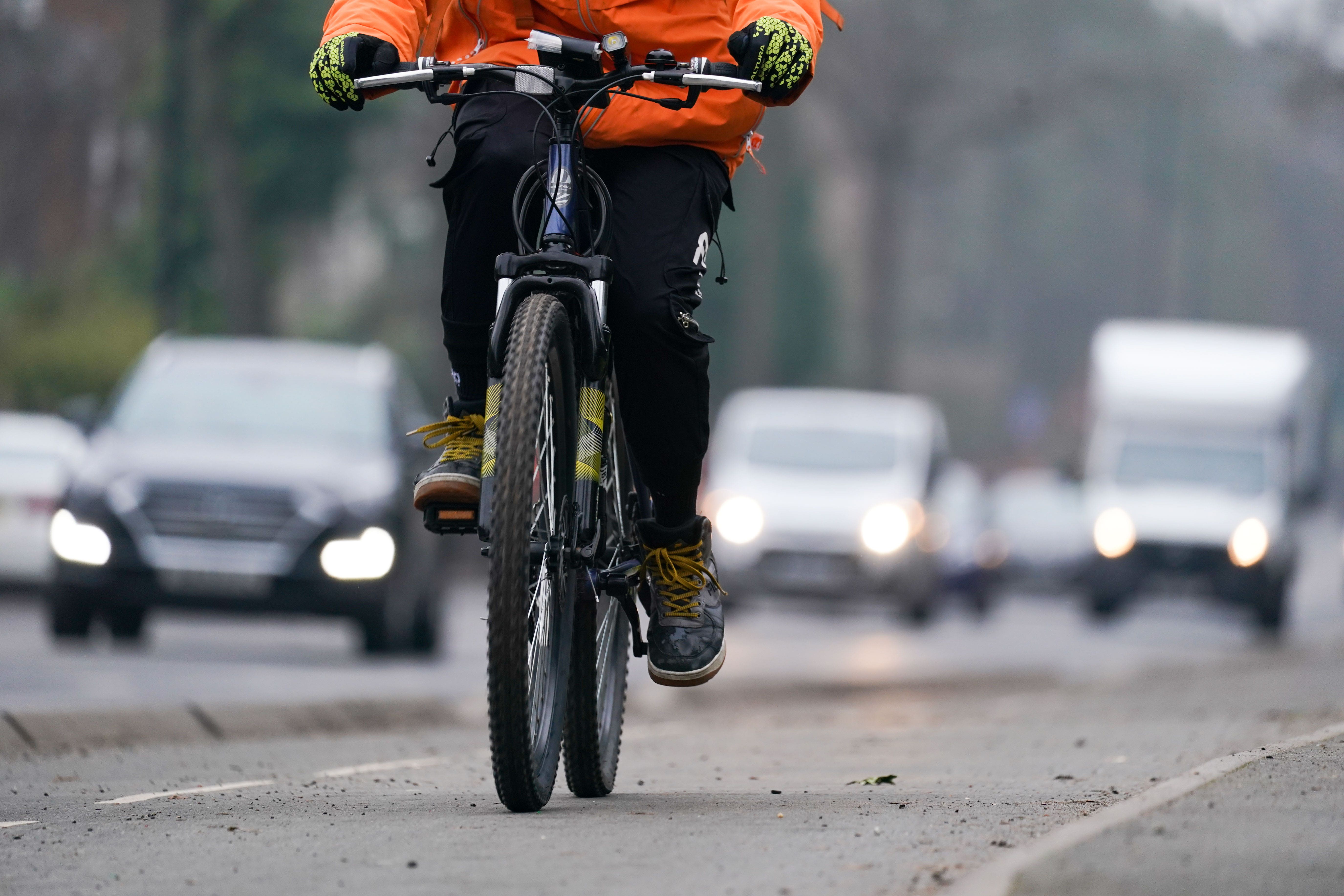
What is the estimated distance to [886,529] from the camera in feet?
70.1

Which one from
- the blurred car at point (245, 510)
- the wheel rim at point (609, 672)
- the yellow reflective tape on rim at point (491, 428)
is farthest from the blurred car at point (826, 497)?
the yellow reflective tape on rim at point (491, 428)

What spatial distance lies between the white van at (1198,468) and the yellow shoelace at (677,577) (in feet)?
61.0

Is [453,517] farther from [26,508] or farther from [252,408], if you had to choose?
[26,508]

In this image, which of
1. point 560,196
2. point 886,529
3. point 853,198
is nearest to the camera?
point 560,196

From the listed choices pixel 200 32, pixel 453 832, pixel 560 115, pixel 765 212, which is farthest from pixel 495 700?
pixel 765 212

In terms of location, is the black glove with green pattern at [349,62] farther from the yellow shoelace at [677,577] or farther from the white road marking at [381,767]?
the white road marking at [381,767]

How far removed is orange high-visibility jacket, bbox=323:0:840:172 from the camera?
532 cm

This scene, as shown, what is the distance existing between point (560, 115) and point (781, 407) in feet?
58.5

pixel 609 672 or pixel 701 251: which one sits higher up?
pixel 701 251

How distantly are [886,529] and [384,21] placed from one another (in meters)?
16.3

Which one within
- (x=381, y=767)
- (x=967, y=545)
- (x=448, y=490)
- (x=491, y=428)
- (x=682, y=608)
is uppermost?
(x=967, y=545)

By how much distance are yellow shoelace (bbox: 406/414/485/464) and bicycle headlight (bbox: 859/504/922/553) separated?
52.4 ft

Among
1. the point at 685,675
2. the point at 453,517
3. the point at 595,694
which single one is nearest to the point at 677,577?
the point at 685,675

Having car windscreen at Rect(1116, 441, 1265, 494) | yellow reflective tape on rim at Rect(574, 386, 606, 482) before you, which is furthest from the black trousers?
car windscreen at Rect(1116, 441, 1265, 494)
